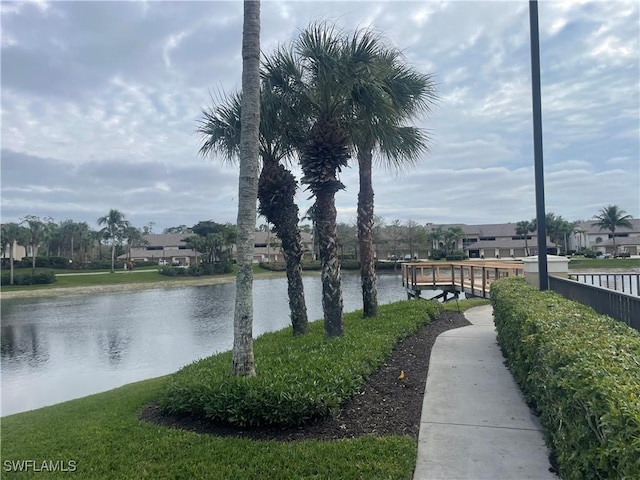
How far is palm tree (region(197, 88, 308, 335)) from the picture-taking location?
860 centimetres

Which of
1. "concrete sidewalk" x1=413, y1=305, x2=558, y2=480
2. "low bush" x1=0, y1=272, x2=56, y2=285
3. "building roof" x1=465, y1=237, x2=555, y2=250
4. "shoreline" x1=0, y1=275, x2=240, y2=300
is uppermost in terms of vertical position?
"building roof" x1=465, y1=237, x2=555, y2=250

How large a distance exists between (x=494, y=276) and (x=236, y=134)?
445 inches

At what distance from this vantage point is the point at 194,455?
3.85m

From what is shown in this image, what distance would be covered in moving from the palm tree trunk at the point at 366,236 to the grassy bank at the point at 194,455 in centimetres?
652

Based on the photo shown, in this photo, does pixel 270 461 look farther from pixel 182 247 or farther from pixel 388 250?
pixel 182 247

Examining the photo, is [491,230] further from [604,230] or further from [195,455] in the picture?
[195,455]

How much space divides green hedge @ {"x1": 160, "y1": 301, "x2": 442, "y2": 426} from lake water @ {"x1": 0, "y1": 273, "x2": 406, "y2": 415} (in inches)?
252

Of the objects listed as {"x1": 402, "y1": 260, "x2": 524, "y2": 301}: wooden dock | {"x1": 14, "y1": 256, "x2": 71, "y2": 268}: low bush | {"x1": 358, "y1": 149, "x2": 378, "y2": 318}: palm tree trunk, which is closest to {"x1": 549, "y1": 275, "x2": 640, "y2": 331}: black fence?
{"x1": 358, "y1": 149, "x2": 378, "y2": 318}: palm tree trunk

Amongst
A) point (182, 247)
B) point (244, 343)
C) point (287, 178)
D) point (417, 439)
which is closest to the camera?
point (417, 439)

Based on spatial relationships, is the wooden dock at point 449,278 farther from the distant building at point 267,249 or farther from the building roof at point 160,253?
the building roof at point 160,253

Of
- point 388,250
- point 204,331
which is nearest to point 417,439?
point 204,331

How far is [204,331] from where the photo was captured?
17516 mm

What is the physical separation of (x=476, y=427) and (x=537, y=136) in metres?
5.63

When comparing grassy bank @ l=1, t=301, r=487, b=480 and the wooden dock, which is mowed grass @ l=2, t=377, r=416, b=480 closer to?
grassy bank @ l=1, t=301, r=487, b=480
